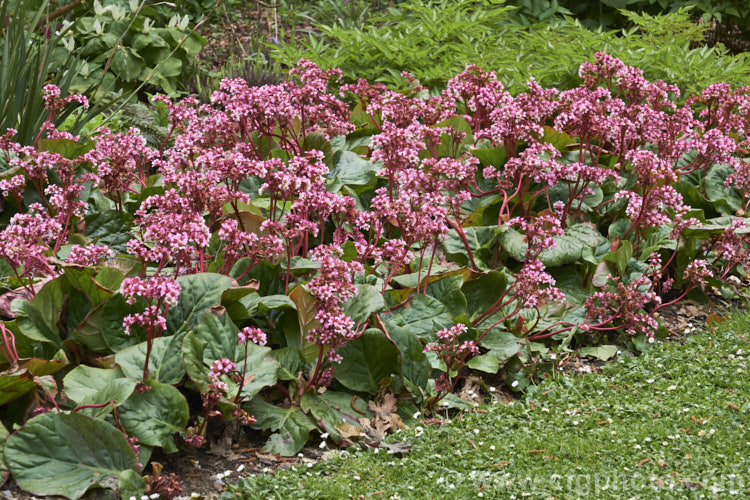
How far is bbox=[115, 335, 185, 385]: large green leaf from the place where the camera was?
298cm

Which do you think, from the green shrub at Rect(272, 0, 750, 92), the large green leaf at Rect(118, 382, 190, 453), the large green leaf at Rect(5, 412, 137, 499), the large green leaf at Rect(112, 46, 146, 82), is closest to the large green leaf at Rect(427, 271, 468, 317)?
the large green leaf at Rect(118, 382, 190, 453)

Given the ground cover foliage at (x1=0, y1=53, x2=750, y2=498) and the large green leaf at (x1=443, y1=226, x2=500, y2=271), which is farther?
the large green leaf at (x1=443, y1=226, x2=500, y2=271)

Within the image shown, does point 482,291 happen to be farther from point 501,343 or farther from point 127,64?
point 127,64

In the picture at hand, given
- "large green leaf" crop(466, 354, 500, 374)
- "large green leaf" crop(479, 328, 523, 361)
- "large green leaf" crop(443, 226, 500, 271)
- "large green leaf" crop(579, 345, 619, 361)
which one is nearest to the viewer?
"large green leaf" crop(466, 354, 500, 374)

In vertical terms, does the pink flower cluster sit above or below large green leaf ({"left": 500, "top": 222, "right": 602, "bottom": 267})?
above

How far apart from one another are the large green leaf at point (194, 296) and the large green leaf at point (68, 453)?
2.03 ft

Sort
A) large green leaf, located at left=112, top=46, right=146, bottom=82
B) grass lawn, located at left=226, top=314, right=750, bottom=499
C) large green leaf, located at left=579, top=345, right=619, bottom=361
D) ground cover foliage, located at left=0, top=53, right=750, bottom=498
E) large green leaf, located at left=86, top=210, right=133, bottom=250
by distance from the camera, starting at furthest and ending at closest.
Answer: large green leaf, located at left=112, top=46, right=146, bottom=82 < large green leaf, located at left=86, top=210, right=133, bottom=250 < large green leaf, located at left=579, top=345, right=619, bottom=361 < ground cover foliage, located at left=0, top=53, right=750, bottom=498 < grass lawn, located at left=226, top=314, right=750, bottom=499

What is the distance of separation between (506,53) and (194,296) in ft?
13.2

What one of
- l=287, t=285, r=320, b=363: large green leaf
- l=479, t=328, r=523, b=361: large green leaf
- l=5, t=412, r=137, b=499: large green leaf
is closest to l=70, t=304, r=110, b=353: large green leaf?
l=5, t=412, r=137, b=499: large green leaf

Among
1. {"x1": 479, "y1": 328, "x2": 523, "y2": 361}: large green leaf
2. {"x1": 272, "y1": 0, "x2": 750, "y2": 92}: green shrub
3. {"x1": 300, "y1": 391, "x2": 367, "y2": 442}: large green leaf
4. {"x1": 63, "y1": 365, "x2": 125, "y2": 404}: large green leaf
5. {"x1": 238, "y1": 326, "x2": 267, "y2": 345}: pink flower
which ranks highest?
{"x1": 272, "y1": 0, "x2": 750, "y2": 92}: green shrub

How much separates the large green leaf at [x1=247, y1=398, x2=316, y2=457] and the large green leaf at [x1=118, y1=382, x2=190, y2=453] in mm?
356

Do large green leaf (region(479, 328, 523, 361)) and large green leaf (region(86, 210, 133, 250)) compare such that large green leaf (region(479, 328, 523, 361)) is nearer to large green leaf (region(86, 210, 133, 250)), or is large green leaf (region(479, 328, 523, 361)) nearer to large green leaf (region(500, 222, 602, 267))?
large green leaf (region(500, 222, 602, 267))

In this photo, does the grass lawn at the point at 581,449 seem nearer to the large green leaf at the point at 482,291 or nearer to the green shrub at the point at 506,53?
the large green leaf at the point at 482,291

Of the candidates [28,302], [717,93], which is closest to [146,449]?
[28,302]
